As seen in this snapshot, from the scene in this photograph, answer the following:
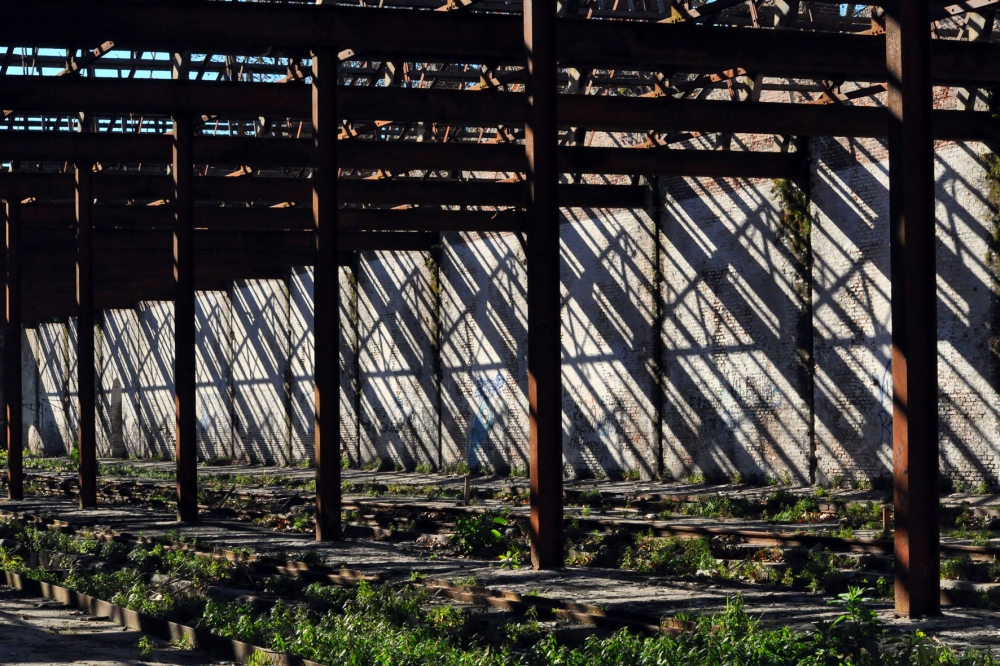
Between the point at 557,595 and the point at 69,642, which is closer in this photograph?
the point at 69,642

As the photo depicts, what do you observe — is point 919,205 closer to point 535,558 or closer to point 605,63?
point 535,558

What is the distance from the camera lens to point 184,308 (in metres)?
19.4

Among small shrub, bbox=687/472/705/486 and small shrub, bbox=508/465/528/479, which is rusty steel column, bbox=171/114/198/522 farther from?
small shrub, bbox=508/465/528/479

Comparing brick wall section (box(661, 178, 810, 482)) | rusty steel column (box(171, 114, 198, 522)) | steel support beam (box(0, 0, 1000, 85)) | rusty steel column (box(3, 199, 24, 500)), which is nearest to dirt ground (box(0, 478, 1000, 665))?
rusty steel column (box(171, 114, 198, 522))

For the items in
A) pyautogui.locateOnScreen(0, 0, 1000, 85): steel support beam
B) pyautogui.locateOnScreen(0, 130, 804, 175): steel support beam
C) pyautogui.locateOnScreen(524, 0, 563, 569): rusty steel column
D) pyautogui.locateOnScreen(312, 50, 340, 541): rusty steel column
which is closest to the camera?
pyautogui.locateOnScreen(524, 0, 563, 569): rusty steel column

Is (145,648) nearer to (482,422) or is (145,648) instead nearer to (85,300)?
(85,300)

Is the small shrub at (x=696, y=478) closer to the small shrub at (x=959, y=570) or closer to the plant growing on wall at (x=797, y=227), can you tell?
the plant growing on wall at (x=797, y=227)

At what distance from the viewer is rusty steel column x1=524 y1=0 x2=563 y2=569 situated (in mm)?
12758

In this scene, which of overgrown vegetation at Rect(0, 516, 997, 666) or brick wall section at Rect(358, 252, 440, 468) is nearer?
overgrown vegetation at Rect(0, 516, 997, 666)

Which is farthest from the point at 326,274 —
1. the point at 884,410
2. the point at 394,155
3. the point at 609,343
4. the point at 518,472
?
the point at 518,472

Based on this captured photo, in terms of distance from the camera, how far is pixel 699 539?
48.4ft

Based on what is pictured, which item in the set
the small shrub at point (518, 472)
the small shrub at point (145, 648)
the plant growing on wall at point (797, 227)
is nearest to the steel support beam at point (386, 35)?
the plant growing on wall at point (797, 227)

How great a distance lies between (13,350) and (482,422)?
35.1 ft

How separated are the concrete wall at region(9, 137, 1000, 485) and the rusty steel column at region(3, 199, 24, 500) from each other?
34.1 feet
